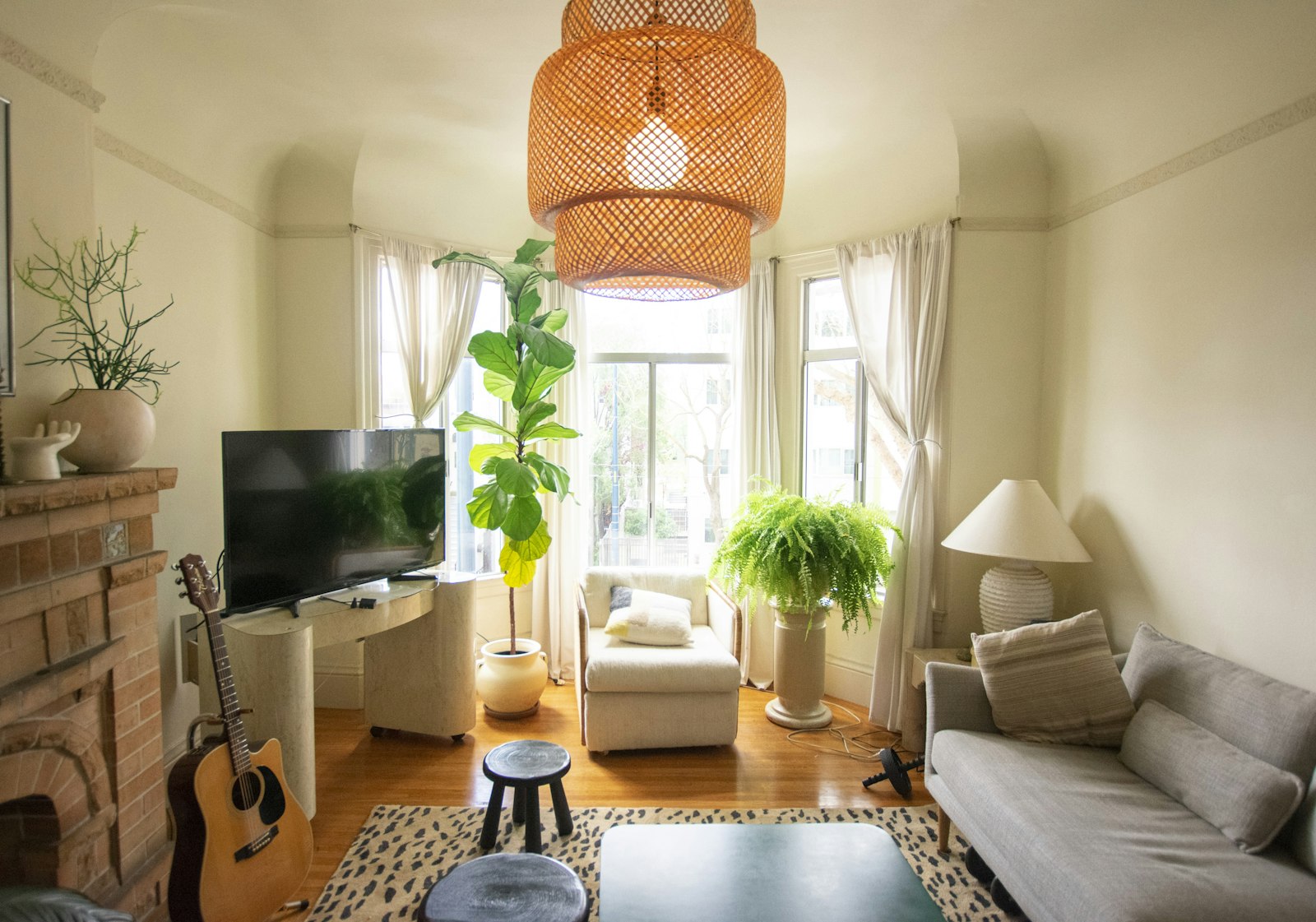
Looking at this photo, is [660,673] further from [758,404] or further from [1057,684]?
[758,404]

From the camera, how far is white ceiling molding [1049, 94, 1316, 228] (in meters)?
2.34

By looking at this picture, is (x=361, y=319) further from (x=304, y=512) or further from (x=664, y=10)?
(x=664, y=10)

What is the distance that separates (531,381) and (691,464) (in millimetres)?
1399

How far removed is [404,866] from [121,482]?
5.21 feet

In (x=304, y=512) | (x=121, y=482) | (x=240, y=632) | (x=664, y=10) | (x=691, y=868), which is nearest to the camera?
(x=664, y=10)

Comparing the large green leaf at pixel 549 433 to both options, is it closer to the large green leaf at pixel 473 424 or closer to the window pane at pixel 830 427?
the large green leaf at pixel 473 424

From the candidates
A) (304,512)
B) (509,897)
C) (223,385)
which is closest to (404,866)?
(509,897)

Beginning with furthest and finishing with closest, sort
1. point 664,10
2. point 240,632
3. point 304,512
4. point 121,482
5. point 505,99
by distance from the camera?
point 505,99
point 304,512
point 240,632
point 121,482
point 664,10

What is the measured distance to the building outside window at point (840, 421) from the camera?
4152 millimetres

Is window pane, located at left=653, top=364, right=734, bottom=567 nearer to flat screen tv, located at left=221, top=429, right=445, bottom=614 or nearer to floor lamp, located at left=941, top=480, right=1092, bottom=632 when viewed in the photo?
flat screen tv, located at left=221, top=429, right=445, bottom=614

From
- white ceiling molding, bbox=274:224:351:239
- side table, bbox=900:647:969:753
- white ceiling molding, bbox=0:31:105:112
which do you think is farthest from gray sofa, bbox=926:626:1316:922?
white ceiling molding, bbox=274:224:351:239

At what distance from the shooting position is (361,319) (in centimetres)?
398

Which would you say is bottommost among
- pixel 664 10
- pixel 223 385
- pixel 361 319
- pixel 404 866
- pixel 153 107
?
pixel 404 866

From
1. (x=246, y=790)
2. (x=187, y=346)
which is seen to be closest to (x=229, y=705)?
(x=246, y=790)
